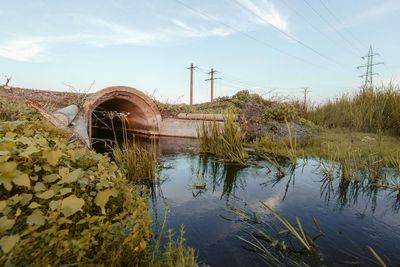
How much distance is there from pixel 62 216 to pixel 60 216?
0.02 meters

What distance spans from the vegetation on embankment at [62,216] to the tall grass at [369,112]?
1082 cm

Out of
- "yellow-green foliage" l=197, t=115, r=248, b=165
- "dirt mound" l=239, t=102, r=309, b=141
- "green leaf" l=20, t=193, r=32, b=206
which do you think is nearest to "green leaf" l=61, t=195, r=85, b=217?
"green leaf" l=20, t=193, r=32, b=206

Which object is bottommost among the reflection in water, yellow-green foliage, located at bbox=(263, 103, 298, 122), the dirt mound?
the reflection in water

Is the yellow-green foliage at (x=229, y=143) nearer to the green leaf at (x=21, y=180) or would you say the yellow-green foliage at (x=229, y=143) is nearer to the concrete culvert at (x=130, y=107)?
the concrete culvert at (x=130, y=107)

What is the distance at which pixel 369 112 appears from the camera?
12.2m

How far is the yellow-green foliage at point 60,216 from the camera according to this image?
1.55 meters

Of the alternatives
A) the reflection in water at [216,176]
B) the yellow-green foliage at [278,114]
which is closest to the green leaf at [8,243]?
the reflection in water at [216,176]

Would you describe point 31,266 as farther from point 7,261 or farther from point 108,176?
point 108,176

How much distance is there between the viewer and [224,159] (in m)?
7.87

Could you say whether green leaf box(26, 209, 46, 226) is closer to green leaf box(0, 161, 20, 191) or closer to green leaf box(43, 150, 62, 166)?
green leaf box(0, 161, 20, 191)

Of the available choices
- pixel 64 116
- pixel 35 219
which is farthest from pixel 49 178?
pixel 64 116

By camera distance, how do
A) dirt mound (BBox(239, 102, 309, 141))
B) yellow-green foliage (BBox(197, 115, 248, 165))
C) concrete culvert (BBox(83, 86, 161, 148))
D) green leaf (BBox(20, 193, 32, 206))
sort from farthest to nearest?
dirt mound (BBox(239, 102, 309, 141)) < concrete culvert (BBox(83, 86, 161, 148)) < yellow-green foliage (BBox(197, 115, 248, 165)) < green leaf (BBox(20, 193, 32, 206))

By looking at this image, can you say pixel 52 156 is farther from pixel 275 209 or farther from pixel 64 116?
pixel 64 116

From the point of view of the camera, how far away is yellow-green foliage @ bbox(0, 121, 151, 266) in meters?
1.55
